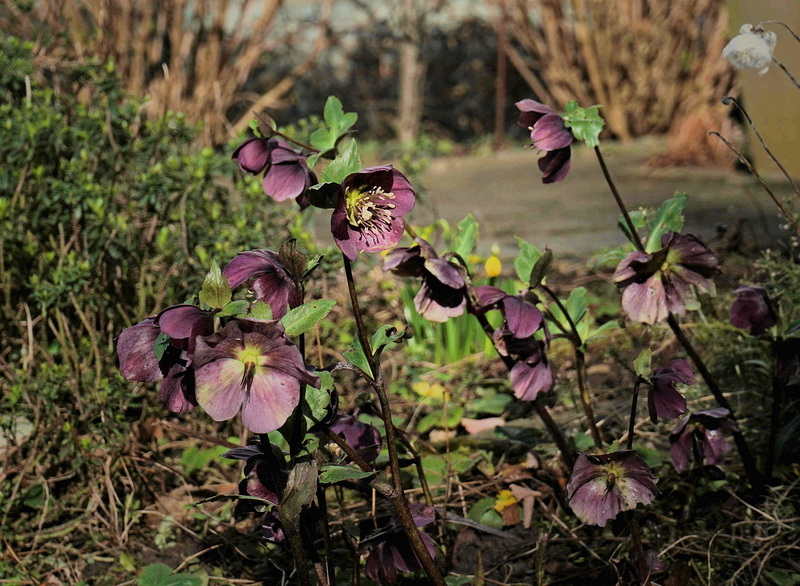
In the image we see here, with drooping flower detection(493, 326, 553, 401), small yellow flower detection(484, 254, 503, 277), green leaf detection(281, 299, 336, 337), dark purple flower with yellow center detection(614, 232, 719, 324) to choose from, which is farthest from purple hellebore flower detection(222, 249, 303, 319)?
small yellow flower detection(484, 254, 503, 277)

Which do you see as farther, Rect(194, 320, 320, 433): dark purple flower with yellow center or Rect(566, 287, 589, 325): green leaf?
Rect(566, 287, 589, 325): green leaf

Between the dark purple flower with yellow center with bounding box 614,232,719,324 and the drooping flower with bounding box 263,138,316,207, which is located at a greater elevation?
the drooping flower with bounding box 263,138,316,207

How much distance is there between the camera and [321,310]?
2.71ft

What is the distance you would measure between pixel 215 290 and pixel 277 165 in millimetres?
428

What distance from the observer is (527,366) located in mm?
1203

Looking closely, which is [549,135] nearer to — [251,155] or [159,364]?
[251,155]

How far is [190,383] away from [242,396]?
97 mm

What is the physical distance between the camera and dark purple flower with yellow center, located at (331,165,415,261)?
33.8 inches

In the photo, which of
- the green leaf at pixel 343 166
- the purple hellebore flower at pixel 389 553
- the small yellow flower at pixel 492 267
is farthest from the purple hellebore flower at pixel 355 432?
the small yellow flower at pixel 492 267

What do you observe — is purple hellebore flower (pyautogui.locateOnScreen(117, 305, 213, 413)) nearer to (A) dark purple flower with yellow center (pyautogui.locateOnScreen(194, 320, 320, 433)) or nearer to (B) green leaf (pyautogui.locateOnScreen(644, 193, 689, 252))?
(A) dark purple flower with yellow center (pyautogui.locateOnScreen(194, 320, 320, 433))

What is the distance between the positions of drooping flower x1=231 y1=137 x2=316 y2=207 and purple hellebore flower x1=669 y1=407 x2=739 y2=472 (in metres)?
0.71

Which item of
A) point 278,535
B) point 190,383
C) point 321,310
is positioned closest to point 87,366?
point 278,535

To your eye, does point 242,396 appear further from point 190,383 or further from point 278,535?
point 278,535

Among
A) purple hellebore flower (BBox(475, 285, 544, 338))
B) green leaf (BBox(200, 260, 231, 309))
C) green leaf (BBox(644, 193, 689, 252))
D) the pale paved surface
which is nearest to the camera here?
green leaf (BBox(200, 260, 231, 309))
